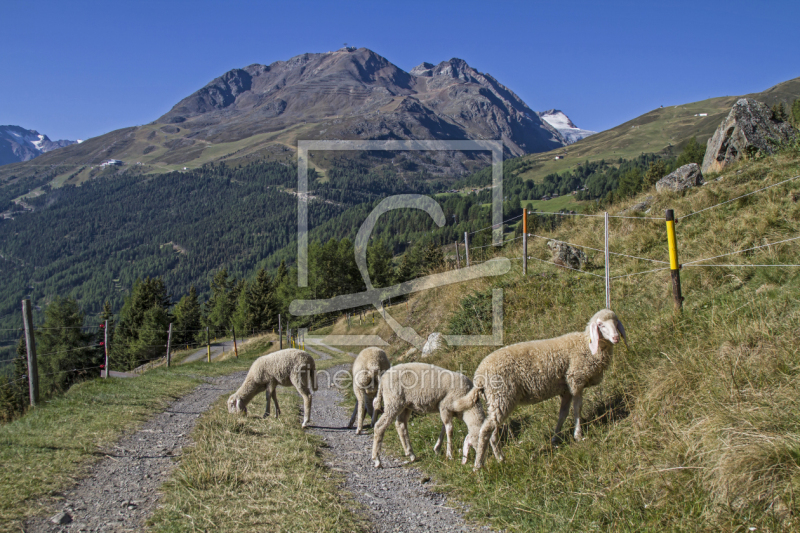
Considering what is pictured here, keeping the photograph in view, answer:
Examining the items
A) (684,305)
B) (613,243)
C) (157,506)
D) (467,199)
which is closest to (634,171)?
(467,199)

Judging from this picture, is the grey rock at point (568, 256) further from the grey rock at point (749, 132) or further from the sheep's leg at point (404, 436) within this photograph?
the grey rock at point (749, 132)

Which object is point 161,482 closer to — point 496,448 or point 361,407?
point 361,407

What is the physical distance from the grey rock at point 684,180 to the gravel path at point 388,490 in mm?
15903

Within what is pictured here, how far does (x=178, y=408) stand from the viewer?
36.2ft

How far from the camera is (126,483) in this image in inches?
245

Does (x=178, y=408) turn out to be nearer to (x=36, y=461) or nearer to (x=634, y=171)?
(x=36, y=461)

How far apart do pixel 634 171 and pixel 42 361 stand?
108002mm

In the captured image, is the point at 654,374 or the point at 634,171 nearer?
the point at 654,374

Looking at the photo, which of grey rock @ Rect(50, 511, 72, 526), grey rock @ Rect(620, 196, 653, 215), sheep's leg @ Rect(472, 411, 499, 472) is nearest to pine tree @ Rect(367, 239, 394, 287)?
grey rock @ Rect(620, 196, 653, 215)

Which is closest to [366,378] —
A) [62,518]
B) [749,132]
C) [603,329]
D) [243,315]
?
[603,329]

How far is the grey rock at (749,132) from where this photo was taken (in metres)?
19.2

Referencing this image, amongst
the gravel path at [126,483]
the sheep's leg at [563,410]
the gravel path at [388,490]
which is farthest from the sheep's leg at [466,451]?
the gravel path at [126,483]

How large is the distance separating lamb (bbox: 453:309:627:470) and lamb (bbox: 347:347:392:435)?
2.85 m

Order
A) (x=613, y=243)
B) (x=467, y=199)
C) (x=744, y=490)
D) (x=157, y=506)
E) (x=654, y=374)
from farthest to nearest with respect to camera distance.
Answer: (x=467, y=199)
(x=613, y=243)
(x=654, y=374)
(x=157, y=506)
(x=744, y=490)
